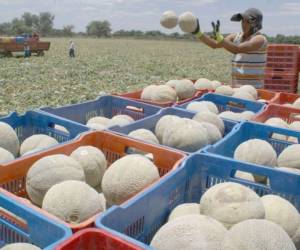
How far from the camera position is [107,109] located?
14.7 feet

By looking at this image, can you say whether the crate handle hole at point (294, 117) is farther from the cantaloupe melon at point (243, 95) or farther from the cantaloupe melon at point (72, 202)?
the cantaloupe melon at point (72, 202)

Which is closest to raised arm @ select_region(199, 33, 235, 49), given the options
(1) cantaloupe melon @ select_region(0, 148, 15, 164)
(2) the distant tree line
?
(1) cantaloupe melon @ select_region(0, 148, 15, 164)

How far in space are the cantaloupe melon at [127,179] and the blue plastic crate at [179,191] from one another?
0.19 metres

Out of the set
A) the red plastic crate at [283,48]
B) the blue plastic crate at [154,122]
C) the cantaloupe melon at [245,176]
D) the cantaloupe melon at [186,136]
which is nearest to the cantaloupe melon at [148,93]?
the blue plastic crate at [154,122]

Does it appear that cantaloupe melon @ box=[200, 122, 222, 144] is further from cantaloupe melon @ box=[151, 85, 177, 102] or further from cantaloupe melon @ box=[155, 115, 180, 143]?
cantaloupe melon @ box=[151, 85, 177, 102]

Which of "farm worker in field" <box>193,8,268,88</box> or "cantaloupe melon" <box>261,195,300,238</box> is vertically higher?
"farm worker in field" <box>193,8,268,88</box>

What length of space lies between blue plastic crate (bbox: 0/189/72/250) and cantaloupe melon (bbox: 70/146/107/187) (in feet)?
2.56

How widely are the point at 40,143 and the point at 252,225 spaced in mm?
1961

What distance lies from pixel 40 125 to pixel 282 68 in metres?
4.82

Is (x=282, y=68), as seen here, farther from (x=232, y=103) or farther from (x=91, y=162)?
(x=91, y=162)

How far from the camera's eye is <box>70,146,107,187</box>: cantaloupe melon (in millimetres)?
2682

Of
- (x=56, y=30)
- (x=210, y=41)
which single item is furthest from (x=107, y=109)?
(x=56, y=30)

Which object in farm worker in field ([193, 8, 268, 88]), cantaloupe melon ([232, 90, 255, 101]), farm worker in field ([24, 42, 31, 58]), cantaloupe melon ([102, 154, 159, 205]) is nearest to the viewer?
cantaloupe melon ([102, 154, 159, 205])

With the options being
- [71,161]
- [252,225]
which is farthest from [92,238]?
[71,161]
